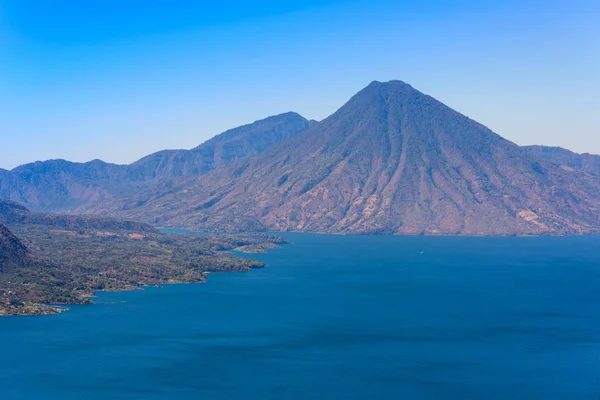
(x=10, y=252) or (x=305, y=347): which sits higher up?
(x=10, y=252)

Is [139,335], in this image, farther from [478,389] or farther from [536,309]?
[536,309]

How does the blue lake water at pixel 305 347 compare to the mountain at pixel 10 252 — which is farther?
the mountain at pixel 10 252

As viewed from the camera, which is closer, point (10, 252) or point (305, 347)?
point (305, 347)

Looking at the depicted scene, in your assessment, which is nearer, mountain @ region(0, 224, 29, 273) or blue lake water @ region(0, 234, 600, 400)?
blue lake water @ region(0, 234, 600, 400)

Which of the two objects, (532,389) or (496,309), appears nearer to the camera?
(532,389)

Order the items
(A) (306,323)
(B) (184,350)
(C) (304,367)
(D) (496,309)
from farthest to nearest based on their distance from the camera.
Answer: (D) (496,309) → (A) (306,323) → (B) (184,350) → (C) (304,367)

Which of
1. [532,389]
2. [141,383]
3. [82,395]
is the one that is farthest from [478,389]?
[82,395]

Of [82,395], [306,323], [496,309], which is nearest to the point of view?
[82,395]

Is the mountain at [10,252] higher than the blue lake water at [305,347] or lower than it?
higher
